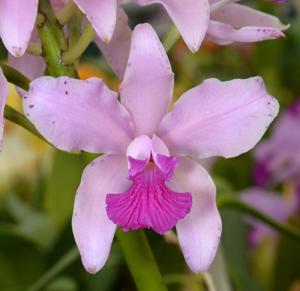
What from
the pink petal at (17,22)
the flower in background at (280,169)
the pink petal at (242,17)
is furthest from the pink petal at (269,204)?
the pink petal at (17,22)

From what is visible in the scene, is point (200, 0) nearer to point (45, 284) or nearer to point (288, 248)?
point (45, 284)

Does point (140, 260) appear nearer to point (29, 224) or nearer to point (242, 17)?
point (242, 17)

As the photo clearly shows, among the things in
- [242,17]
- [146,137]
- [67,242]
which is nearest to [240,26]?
[242,17]

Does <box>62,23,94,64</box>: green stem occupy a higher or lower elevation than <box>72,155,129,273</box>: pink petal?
higher

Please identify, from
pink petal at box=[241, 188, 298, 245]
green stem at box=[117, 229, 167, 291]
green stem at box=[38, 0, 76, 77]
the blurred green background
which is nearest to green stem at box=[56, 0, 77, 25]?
green stem at box=[38, 0, 76, 77]

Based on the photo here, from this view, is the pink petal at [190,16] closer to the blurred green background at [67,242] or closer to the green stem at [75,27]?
the green stem at [75,27]

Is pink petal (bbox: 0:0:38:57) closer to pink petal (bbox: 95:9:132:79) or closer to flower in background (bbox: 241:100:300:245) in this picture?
pink petal (bbox: 95:9:132:79)
